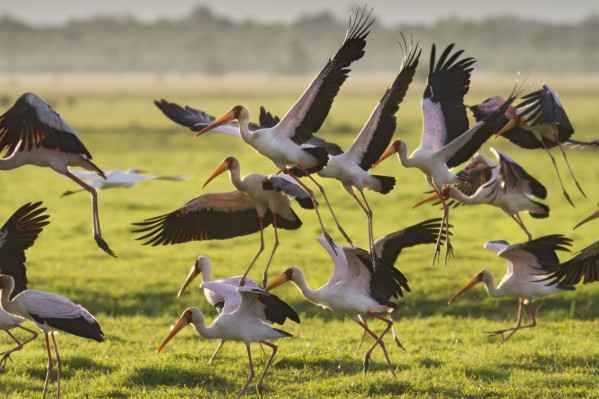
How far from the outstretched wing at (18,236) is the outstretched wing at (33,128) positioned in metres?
0.88

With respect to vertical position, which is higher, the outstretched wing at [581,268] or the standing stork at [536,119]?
the standing stork at [536,119]

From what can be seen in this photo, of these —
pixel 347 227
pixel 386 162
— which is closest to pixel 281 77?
pixel 386 162

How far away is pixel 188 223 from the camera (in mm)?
8422

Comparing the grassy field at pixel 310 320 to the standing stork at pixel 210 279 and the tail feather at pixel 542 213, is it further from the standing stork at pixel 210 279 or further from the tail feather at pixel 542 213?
the tail feather at pixel 542 213

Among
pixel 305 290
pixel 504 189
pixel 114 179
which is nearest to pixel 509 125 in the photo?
pixel 504 189

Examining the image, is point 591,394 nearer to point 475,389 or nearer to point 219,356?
point 475,389

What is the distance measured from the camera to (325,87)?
269 inches

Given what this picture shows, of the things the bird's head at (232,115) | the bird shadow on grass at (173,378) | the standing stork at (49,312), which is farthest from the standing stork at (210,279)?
the bird's head at (232,115)

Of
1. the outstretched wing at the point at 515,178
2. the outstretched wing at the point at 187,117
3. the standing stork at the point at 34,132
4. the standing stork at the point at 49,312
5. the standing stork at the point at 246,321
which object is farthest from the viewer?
the outstretched wing at the point at 515,178

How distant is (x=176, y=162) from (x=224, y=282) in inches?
800

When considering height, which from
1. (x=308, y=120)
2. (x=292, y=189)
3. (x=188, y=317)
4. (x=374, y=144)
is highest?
(x=308, y=120)

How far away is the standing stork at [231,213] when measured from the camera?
827cm

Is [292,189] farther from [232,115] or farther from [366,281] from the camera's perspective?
[366,281]

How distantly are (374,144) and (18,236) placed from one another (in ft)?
10.9
